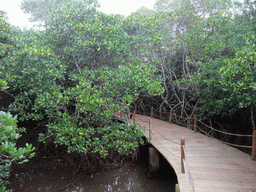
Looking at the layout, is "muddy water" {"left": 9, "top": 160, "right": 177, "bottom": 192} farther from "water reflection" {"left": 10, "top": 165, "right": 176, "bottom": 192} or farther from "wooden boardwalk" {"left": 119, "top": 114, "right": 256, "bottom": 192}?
"wooden boardwalk" {"left": 119, "top": 114, "right": 256, "bottom": 192}

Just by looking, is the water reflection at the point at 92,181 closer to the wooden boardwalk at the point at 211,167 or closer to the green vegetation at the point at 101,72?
the green vegetation at the point at 101,72

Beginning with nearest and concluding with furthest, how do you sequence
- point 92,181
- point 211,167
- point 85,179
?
point 211,167 < point 92,181 < point 85,179

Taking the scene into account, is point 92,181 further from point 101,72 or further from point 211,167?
point 211,167

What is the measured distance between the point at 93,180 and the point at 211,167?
3880 mm

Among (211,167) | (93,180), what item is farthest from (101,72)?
(211,167)

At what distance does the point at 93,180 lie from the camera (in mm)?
5980

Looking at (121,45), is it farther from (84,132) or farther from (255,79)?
(255,79)

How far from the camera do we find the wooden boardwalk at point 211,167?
3152mm

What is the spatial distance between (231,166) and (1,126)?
4477 mm

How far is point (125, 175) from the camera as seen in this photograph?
623cm

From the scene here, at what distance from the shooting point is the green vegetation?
4.97 m

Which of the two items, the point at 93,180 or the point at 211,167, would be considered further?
the point at 93,180

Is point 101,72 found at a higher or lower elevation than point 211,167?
higher

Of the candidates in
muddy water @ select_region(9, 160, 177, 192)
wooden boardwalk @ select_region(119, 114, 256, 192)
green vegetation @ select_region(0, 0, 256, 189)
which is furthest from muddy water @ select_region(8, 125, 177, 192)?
A: wooden boardwalk @ select_region(119, 114, 256, 192)
